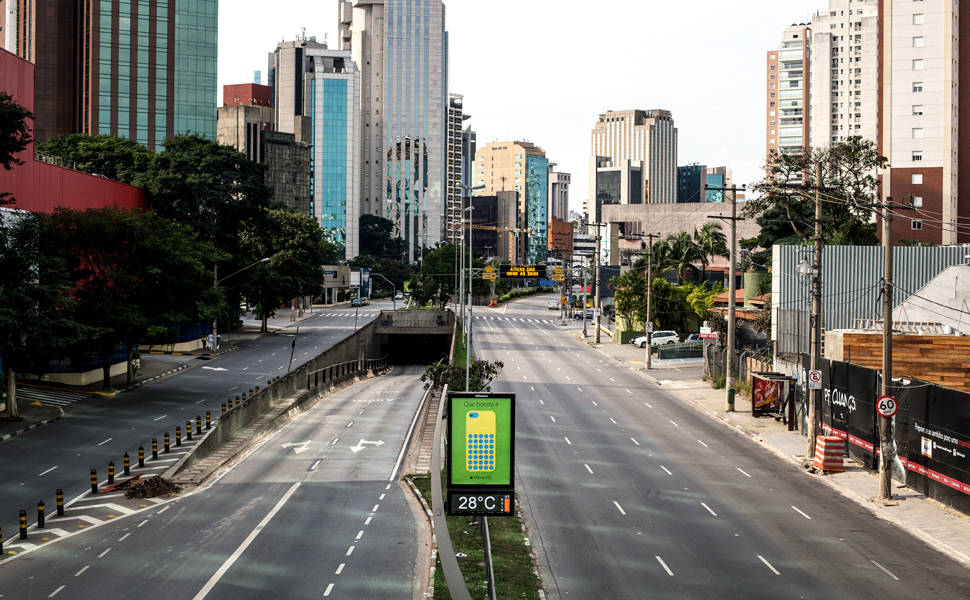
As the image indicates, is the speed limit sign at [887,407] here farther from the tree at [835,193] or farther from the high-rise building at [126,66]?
the high-rise building at [126,66]

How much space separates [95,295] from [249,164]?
3670 cm

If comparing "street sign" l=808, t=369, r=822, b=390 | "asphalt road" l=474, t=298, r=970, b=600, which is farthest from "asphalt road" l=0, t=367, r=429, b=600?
"street sign" l=808, t=369, r=822, b=390

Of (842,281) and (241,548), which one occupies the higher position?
(842,281)

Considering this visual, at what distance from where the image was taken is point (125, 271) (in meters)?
54.7

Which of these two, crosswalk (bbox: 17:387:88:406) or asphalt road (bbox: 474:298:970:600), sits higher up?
crosswalk (bbox: 17:387:88:406)

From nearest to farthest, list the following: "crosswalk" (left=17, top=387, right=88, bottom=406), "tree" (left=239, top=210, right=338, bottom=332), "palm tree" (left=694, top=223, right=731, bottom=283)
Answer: "crosswalk" (left=17, top=387, right=88, bottom=406) < "tree" (left=239, top=210, right=338, bottom=332) < "palm tree" (left=694, top=223, right=731, bottom=283)

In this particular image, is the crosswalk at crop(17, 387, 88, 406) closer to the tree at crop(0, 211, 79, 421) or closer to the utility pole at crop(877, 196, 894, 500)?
the tree at crop(0, 211, 79, 421)

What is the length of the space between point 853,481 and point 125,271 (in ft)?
137

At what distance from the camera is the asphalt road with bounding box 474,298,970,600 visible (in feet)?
69.5

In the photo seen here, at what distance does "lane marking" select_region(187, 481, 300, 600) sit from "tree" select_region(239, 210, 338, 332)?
182 feet

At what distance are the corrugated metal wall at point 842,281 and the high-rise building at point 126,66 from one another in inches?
4332

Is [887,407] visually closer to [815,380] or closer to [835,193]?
[815,380]

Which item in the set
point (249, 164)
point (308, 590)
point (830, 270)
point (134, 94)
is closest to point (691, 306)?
point (830, 270)

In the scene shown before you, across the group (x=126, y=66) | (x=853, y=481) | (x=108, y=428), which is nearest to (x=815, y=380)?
(x=853, y=481)
